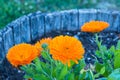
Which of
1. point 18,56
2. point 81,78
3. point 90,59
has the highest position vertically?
point 18,56

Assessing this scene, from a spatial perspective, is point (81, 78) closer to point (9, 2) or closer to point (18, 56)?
point (18, 56)

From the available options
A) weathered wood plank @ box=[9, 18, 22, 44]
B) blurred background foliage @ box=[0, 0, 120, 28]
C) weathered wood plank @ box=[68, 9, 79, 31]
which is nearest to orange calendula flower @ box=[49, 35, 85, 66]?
weathered wood plank @ box=[9, 18, 22, 44]

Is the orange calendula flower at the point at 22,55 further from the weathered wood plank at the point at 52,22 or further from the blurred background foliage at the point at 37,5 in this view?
the blurred background foliage at the point at 37,5

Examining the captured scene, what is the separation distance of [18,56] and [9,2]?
6.76 feet

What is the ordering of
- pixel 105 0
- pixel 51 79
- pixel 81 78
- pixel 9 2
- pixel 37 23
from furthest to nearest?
pixel 105 0
pixel 9 2
pixel 37 23
pixel 81 78
pixel 51 79

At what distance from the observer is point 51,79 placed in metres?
1.45

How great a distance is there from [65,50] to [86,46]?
1039mm

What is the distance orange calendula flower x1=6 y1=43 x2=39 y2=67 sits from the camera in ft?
4.38

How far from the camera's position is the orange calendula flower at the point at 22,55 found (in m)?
1.33

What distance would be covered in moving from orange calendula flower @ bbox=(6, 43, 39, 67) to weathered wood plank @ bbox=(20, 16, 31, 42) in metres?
0.86

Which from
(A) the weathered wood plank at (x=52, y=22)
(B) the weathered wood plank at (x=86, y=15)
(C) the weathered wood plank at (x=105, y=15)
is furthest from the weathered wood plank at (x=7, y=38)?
(C) the weathered wood plank at (x=105, y=15)

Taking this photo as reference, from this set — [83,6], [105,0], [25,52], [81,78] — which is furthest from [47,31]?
[105,0]

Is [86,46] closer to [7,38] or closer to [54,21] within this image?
[54,21]

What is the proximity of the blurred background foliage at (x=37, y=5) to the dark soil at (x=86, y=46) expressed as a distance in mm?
870
